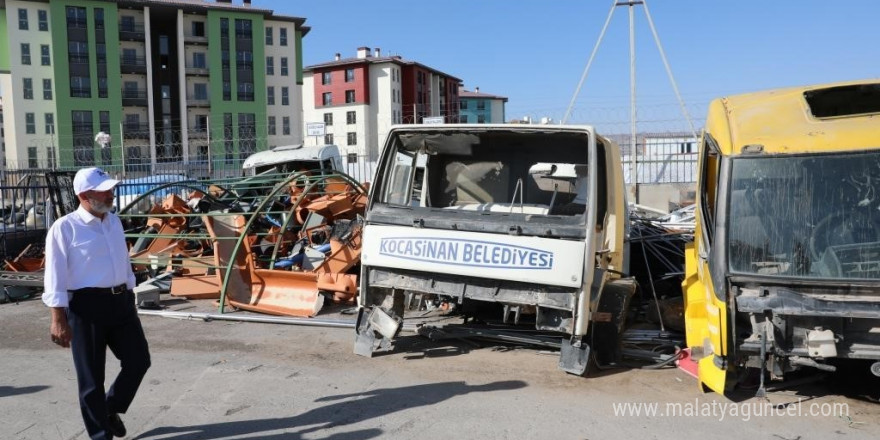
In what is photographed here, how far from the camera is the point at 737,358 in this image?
183 inches

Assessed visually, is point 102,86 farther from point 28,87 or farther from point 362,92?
point 362,92

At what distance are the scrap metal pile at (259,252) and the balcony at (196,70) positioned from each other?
170ft

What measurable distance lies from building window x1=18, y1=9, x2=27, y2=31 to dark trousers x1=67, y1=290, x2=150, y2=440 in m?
60.6

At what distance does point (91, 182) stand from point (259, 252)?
6199mm

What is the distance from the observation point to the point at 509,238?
18.6 feet

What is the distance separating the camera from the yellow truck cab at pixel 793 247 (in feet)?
14.3

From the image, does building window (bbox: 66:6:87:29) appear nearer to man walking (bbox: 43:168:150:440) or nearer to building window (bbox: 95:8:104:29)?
building window (bbox: 95:8:104:29)

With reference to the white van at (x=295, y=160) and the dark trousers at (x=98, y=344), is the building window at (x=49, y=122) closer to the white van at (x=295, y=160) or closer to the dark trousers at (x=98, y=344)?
the white van at (x=295, y=160)

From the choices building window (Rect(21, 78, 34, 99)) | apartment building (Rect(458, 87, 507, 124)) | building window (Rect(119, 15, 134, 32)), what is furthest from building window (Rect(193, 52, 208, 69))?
apartment building (Rect(458, 87, 507, 124))

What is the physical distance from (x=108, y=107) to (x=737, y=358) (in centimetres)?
5960

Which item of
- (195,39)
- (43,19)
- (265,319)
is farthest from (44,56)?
(265,319)

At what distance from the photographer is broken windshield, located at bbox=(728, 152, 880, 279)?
450cm

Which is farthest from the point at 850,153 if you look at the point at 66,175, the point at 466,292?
the point at 66,175

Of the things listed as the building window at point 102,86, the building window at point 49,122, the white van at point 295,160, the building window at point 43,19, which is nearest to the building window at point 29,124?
the building window at point 49,122
